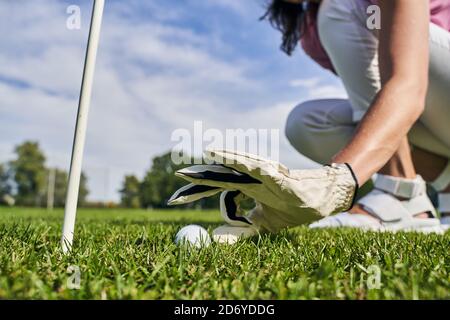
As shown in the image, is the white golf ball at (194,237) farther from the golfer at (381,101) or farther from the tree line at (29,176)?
the tree line at (29,176)

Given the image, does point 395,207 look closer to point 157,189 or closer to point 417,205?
point 417,205

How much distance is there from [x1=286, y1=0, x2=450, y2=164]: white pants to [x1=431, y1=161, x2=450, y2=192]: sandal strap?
12 centimetres

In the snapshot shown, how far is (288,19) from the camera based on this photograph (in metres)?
2.98

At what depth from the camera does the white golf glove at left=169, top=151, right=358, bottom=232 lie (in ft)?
4.15

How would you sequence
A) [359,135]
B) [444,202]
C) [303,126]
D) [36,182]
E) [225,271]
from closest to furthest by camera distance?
[225,271] < [359,135] < [444,202] < [303,126] < [36,182]

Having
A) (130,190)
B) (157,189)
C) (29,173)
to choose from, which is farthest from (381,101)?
(130,190)

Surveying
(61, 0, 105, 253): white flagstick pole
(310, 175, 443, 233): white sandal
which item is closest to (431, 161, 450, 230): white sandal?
(310, 175, 443, 233): white sandal

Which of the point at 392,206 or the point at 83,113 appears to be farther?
the point at 392,206

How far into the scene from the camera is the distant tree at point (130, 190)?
49.1 m

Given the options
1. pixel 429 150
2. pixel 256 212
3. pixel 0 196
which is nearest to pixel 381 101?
pixel 256 212

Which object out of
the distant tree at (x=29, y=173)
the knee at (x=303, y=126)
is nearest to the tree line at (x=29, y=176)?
the distant tree at (x=29, y=173)

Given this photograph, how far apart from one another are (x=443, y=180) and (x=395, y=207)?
0.68 metres
